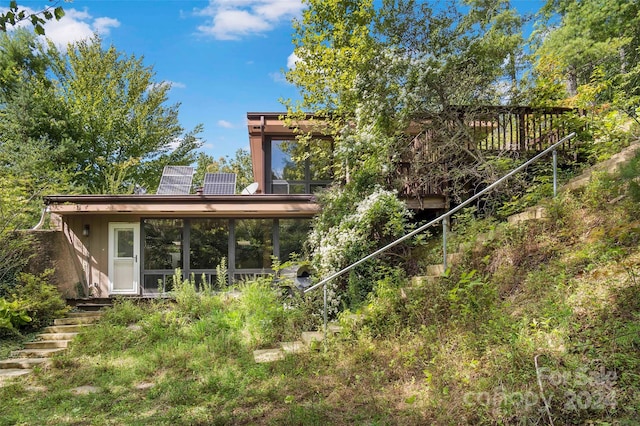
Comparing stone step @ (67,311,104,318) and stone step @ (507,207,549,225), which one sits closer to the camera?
stone step @ (507,207,549,225)

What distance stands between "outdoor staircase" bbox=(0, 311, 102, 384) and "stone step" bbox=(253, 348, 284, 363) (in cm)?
357

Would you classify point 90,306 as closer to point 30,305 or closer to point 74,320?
point 74,320

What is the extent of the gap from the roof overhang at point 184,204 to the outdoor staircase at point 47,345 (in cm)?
253

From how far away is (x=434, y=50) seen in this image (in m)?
8.02

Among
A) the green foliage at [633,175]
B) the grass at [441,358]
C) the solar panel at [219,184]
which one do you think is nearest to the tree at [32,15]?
the grass at [441,358]

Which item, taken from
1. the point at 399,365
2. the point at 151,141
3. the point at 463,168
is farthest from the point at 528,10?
the point at 399,365

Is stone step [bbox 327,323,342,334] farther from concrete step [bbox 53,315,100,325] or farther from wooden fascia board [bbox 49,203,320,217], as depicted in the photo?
concrete step [bbox 53,315,100,325]

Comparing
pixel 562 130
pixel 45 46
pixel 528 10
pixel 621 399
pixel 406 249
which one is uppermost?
pixel 528 10

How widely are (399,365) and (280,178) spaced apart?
809 centimetres

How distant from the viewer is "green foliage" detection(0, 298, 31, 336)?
701cm

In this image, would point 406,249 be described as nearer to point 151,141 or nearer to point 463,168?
point 463,168

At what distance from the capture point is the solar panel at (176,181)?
10688 millimetres

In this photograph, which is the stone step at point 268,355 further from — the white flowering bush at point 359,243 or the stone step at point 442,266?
the stone step at point 442,266

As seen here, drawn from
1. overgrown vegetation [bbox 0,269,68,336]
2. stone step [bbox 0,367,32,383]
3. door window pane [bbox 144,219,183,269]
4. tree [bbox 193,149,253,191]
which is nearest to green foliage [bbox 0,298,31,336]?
overgrown vegetation [bbox 0,269,68,336]
